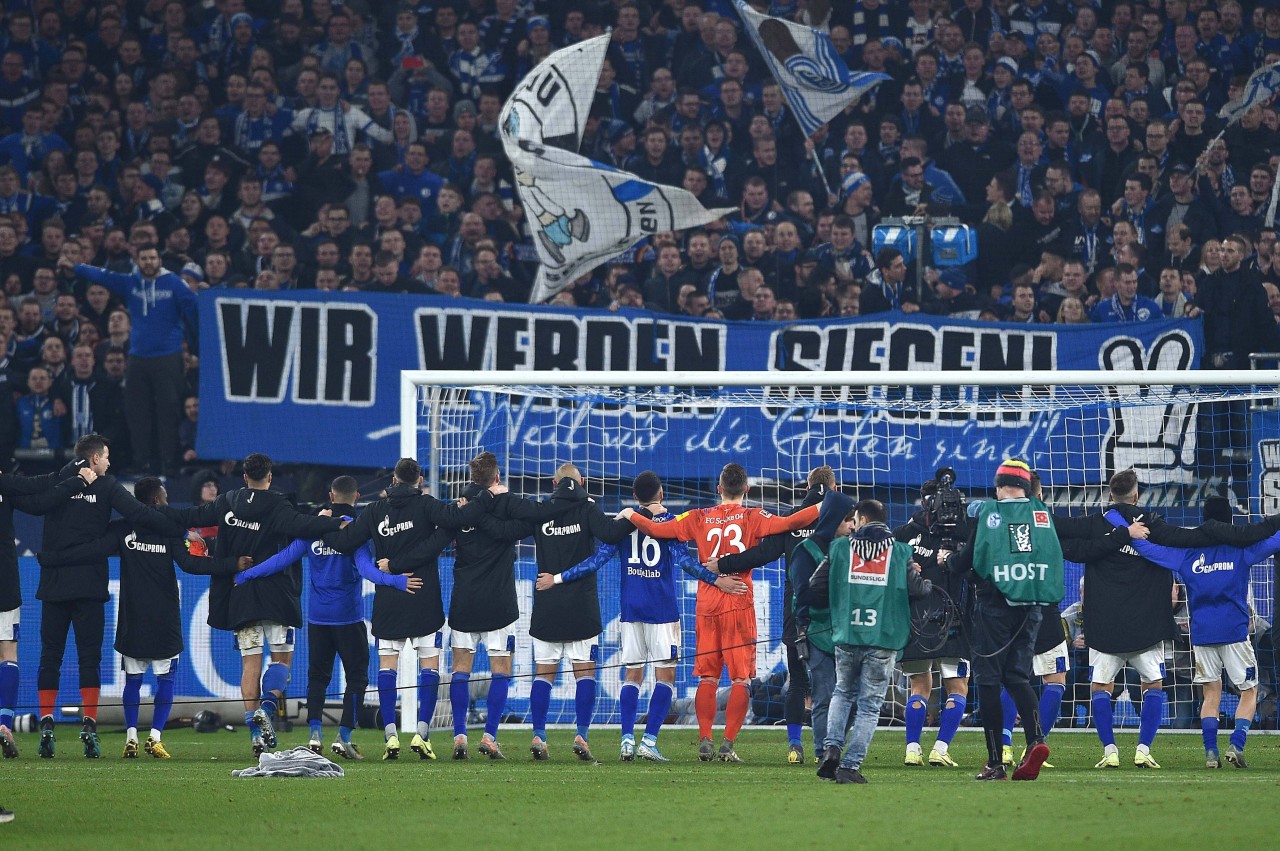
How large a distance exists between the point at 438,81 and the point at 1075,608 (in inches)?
427

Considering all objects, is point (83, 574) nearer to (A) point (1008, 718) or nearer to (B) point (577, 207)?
(A) point (1008, 718)

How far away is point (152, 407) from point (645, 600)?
742 cm

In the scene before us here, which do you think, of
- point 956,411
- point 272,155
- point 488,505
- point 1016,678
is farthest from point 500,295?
point 1016,678

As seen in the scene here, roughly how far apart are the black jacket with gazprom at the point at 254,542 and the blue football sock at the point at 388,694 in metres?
0.74

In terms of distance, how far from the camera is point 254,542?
11508mm

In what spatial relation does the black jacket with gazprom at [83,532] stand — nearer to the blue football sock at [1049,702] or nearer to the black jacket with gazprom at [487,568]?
the black jacket with gazprom at [487,568]

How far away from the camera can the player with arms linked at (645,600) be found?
1119 centimetres

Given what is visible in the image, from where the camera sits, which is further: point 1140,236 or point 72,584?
point 1140,236

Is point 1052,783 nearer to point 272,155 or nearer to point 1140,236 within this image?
point 1140,236

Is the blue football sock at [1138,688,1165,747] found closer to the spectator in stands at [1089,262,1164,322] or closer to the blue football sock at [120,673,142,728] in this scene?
the spectator in stands at [1089,262,1164,322]

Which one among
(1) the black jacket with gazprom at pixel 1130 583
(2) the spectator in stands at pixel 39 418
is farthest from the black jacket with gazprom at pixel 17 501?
(1) the black jacket with gazprom at pixel 1130 583

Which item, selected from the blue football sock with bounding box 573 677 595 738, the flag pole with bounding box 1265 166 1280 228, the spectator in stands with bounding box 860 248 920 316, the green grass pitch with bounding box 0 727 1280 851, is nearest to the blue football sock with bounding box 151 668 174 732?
the green grass pitch with bounding box 0 727 1280 851

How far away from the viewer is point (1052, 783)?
31.4ft

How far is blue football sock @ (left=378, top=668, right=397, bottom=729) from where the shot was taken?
1141cm
